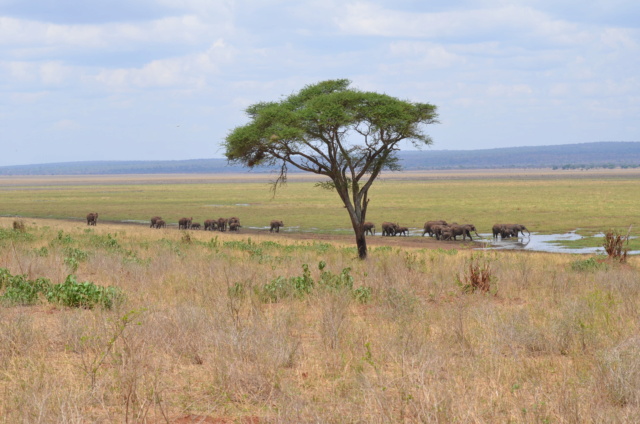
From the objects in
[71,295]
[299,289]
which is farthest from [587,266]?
[71,295]

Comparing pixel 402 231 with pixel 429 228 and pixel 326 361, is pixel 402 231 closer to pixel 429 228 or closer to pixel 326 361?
pixel 429 228

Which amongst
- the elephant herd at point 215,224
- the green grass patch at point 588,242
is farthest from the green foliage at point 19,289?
the elephant herd at point 215,224

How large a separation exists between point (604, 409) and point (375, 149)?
20.5 metres

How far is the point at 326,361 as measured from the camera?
6.99 metres

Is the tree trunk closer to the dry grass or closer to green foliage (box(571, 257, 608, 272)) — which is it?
green foliage (box(571, 257, 608, 272))

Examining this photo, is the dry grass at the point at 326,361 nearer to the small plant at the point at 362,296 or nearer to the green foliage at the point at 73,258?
the small plant at the point at 362,296

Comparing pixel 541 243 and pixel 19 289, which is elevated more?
pixel 19 289

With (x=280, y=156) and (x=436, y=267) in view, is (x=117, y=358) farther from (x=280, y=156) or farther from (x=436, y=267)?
(x=280, y=156)

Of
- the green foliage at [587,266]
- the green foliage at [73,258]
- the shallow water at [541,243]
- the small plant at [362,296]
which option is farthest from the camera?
the shallow water at [541,243]

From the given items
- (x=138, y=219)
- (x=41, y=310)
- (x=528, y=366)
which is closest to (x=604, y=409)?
(x=528, y=366)

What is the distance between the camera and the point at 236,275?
13367 millimetres

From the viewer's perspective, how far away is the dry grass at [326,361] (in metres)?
5.36

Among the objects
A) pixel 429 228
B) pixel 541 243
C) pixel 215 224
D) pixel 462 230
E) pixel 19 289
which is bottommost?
pixel 541 243

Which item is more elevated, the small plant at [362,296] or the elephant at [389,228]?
the small plant at [362,296]
